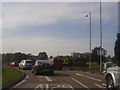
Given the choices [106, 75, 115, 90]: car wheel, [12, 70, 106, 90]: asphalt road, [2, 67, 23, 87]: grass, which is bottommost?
[12, 70, 106, 90]: asphalt road

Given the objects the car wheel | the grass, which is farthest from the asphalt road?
the car wheel

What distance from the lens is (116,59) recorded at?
14.2 metres

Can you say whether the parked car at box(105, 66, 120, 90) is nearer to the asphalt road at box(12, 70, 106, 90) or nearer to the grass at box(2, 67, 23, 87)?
the asphalt road at box(12, 70, 106, 90)

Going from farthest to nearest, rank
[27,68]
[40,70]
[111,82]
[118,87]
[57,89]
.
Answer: [27,68] < [40,70] < [57,89] < [111,82] < [118,87]

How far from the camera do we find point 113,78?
1323 centimetres

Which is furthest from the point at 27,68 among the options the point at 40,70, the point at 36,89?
the point at 36,89

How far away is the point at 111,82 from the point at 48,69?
49.0 feet

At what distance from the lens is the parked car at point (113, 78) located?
A: 12883mm

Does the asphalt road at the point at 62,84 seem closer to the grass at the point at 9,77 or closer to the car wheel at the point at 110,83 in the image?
the grass at the point at 9,77

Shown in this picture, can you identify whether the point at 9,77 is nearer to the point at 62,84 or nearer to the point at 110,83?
the point at 62,84

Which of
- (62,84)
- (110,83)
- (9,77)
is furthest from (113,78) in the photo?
(9,77)

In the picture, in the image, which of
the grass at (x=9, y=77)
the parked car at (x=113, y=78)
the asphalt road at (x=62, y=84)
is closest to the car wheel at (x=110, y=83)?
the parked car at (x=113, y=78)

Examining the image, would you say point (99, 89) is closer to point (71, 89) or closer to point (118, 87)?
point (71, 89)

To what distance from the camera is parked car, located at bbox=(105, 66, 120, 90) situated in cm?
1288
